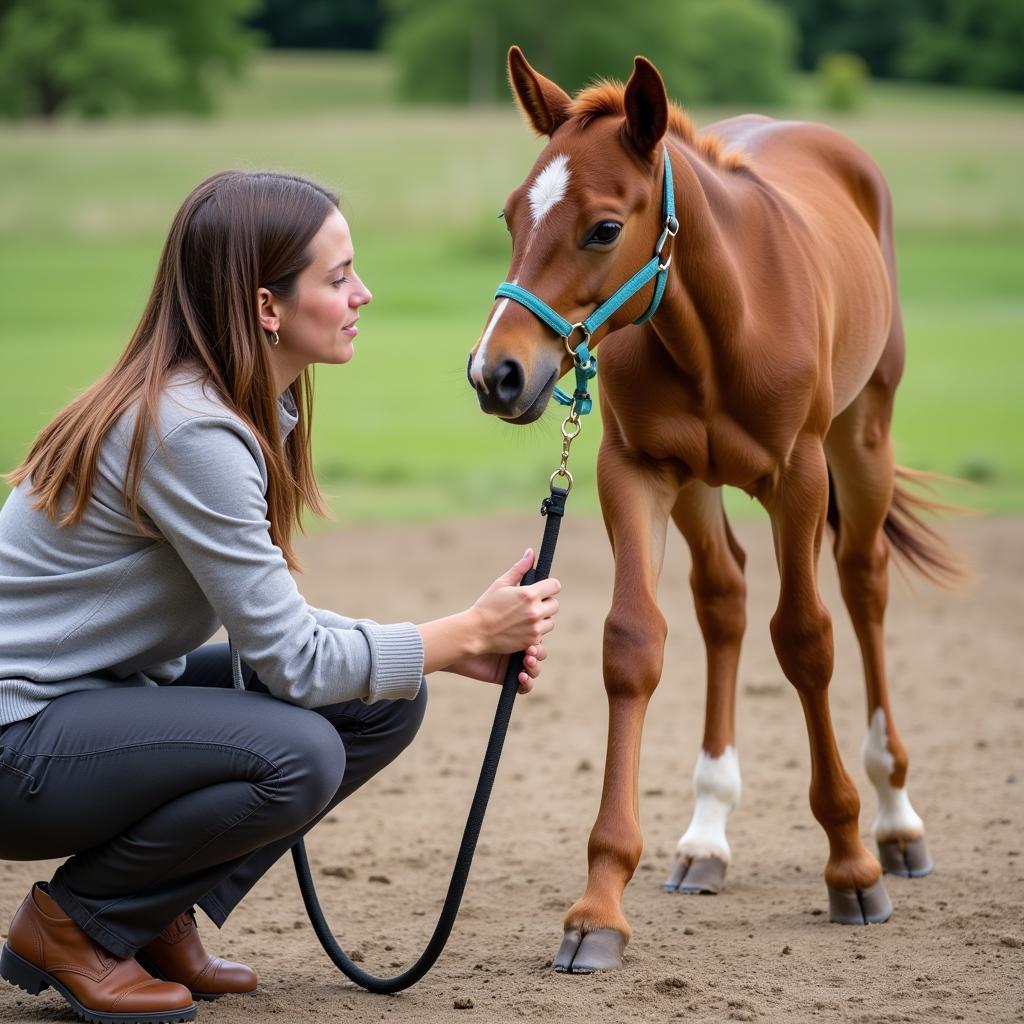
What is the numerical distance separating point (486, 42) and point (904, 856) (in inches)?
2245

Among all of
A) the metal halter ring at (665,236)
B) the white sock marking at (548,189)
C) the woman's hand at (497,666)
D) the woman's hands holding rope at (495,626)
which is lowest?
the woman's hand at (497,666)

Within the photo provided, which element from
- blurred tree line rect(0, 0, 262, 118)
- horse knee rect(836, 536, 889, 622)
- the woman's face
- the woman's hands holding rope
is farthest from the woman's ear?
blurred tree line rect(0, 0, 262, 118)

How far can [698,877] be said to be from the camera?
373cm

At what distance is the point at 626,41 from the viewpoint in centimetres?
5512

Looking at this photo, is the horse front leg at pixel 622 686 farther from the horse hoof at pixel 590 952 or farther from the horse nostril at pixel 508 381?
the horse nostril at pixel 508 381

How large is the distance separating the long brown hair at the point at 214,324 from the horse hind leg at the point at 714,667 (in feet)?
5.15

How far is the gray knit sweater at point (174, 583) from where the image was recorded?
2.53m

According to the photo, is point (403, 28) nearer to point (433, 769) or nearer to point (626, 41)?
point (626, 41)

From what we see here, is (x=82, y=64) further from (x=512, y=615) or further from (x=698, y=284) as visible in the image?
(x=512, y=615)

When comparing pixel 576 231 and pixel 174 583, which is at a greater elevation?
pixel 576 231

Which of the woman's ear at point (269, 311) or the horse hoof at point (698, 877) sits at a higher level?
the woman's ear at point (269, 311)

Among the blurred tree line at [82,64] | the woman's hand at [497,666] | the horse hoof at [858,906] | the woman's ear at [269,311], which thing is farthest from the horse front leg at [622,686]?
the blurred tree line at [82,64]

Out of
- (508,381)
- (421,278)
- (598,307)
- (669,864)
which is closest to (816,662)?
(669,864)

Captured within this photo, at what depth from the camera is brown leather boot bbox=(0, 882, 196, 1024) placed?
2.61 m
